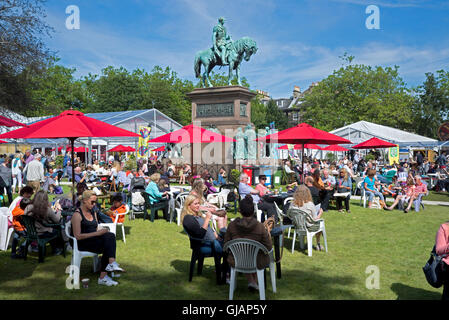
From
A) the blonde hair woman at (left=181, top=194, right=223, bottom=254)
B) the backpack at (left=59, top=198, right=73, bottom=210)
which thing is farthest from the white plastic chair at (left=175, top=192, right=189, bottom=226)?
the blonde hair woman at (left=181, top=194, right=223, bottom=254)

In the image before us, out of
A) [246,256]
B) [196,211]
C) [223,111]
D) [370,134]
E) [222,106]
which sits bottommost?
[246,256]

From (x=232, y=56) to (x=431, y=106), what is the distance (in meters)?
38.7

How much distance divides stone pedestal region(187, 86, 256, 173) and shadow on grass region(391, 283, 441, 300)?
13.6 meters

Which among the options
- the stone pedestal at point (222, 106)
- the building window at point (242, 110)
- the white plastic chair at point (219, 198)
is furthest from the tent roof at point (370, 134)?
the white plastic chair at point (219, 198)

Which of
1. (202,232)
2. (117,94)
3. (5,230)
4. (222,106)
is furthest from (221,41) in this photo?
(117,94)

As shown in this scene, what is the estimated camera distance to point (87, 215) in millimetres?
5359

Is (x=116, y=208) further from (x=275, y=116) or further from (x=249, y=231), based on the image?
(x=275, y=116)

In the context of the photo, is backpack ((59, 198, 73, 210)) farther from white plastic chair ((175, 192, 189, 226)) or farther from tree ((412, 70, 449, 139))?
tree ((412, 70, 449, 139))

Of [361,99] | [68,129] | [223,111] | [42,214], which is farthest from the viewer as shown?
[361,99]

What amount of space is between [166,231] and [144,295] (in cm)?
389

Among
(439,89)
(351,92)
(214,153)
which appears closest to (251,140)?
(214,153)

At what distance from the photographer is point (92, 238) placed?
17.1 feet

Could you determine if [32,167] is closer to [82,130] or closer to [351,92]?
[82,130]
